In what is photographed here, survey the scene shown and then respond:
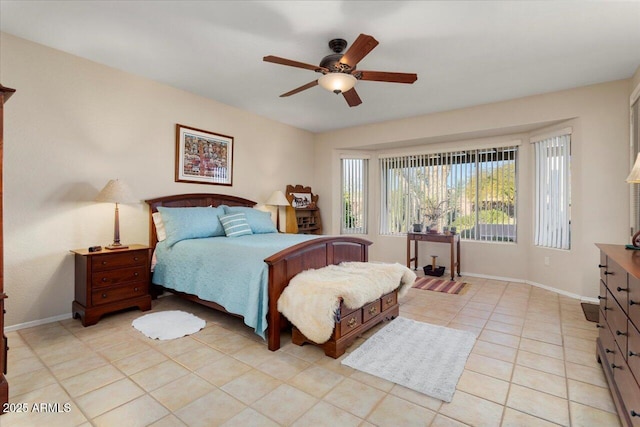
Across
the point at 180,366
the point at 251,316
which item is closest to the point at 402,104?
the point at 251,316

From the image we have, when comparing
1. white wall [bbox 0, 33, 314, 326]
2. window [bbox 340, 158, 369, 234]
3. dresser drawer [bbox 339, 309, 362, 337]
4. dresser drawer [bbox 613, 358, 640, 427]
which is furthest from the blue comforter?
window [bbox 340, 158, 369, 234]

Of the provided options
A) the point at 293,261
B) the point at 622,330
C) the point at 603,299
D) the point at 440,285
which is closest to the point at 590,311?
the point at 603,299

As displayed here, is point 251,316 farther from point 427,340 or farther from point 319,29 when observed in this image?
point 319,29

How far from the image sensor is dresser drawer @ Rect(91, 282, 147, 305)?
2926 mm

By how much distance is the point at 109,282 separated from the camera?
3.01 meters

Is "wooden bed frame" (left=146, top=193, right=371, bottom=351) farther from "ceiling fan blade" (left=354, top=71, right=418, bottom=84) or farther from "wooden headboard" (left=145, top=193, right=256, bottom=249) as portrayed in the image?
"ceiling fan blade" (left=354, top=71, right=418, bottom=84)

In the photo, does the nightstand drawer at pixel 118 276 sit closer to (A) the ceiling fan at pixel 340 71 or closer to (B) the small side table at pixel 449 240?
(A) the ceiling fan at pixel 340 71

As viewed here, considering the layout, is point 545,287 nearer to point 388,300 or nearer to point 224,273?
point 388,300

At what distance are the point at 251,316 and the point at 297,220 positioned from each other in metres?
3.37

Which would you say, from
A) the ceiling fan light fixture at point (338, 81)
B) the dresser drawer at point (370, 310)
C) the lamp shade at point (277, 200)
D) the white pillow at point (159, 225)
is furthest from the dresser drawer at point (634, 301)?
the lamp shade at point (277, 200)

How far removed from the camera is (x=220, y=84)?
380 cm

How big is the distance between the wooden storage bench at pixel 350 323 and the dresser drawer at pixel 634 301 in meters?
1.58

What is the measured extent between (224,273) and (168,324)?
2.64 feet

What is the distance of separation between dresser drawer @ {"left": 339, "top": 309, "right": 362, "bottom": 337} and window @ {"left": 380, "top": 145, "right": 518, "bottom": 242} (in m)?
3.19
